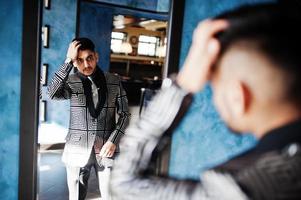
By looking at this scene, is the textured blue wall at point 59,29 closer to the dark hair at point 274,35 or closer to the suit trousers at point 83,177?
the suit trousers at point 83,177

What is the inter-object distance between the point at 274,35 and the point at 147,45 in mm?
15348

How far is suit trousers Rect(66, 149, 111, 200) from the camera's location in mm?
2305

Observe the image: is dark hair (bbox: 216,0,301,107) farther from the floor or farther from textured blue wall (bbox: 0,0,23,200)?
the floor

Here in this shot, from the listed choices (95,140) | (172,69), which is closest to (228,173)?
(172,69)

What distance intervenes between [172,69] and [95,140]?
883 mm

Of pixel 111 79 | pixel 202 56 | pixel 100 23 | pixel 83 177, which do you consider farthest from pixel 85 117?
pixel 100 23

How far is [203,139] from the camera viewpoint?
193 cm

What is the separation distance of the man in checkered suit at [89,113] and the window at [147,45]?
13186 millimetres

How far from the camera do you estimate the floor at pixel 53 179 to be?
335 centimetres

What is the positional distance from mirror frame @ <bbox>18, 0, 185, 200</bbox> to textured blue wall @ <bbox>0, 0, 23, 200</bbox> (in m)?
0.03

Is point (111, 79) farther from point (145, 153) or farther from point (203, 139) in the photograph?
point (145, 153)

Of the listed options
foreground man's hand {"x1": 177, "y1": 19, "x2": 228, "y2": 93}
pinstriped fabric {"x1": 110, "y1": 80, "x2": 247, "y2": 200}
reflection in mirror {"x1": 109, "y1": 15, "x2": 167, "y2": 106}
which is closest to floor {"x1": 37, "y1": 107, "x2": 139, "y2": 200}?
pinstriped fabric {"x1": 110, "y1": 80, "x2": 247, "y2": 200}

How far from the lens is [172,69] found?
175 centimetres

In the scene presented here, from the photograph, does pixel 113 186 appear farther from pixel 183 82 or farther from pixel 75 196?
pixel 75 196
